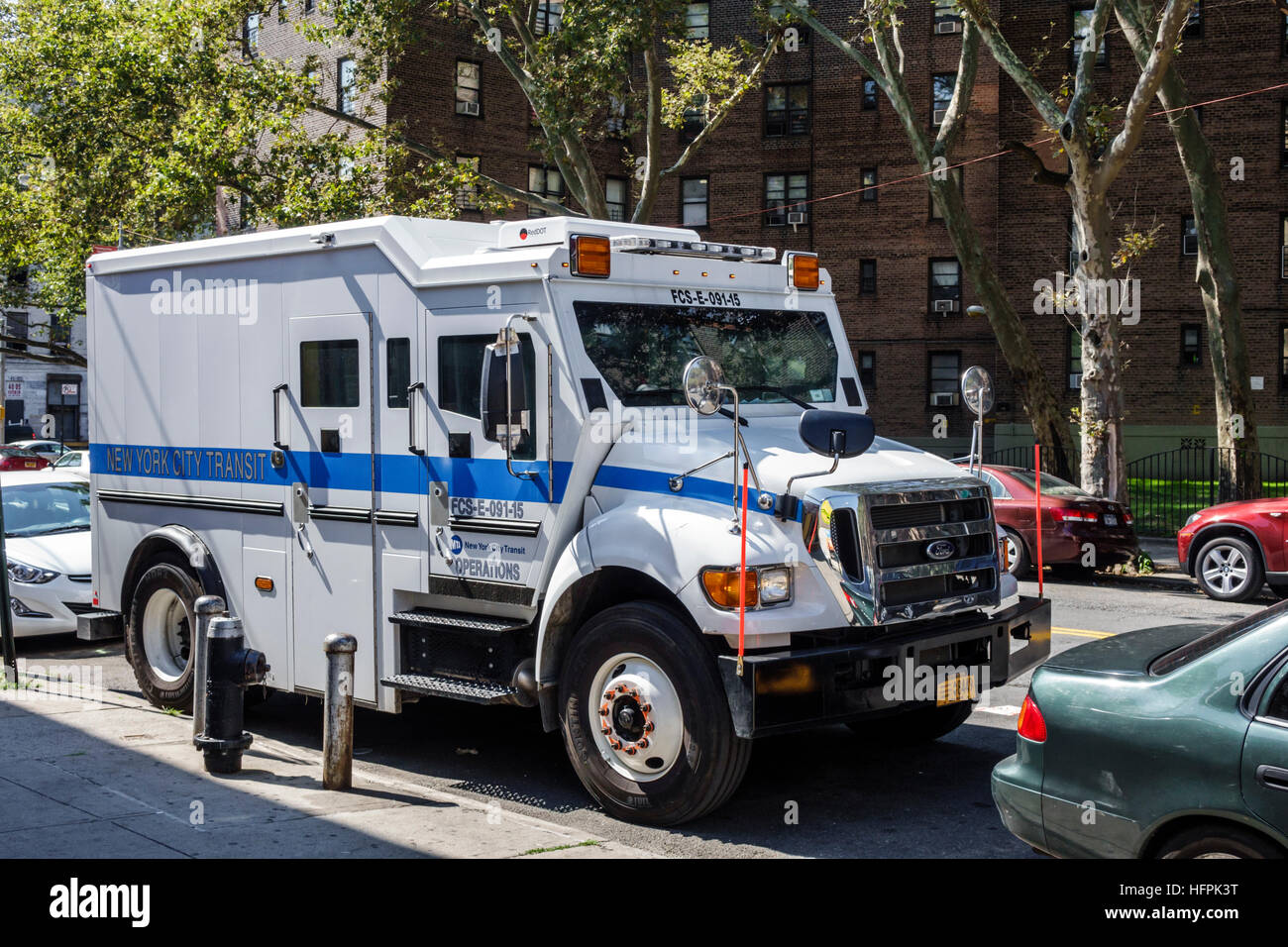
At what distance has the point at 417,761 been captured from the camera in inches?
331

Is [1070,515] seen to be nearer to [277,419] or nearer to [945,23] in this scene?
[277,419]

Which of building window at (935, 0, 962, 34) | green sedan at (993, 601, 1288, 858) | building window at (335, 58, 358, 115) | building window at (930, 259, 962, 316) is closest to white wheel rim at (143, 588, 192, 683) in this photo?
green sedan at (993, 601, 1288, 858)

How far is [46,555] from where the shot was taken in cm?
1255

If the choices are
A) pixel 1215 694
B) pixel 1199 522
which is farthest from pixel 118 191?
pixel 1215 694

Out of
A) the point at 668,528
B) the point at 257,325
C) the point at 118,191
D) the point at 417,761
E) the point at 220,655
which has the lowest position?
the point at 417,761

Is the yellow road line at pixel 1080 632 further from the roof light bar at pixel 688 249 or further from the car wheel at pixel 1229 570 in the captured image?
the roof light bar at pixel 688 249

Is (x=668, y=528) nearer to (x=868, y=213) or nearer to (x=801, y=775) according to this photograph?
(x=801, y=775)

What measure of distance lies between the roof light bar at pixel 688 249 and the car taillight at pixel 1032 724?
3.35 meters

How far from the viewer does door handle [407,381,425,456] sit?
25.7ft

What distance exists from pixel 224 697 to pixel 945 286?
3665 centimetres

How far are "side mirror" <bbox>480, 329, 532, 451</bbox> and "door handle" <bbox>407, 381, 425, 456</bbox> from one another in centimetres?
79

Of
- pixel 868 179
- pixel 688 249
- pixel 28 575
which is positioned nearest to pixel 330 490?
pixel 688 249
